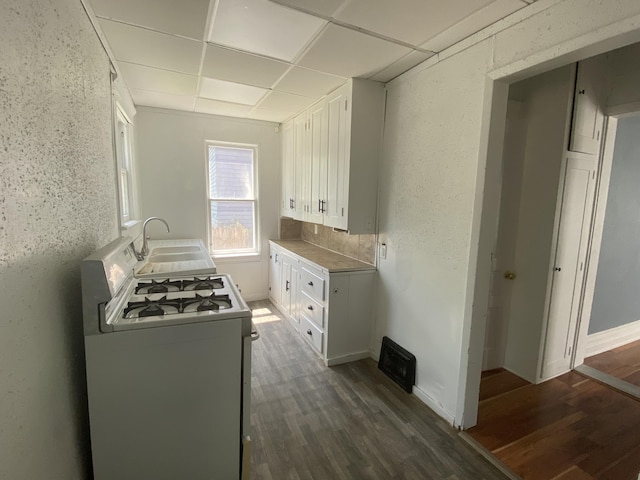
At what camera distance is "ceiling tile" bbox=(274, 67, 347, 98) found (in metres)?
2.52

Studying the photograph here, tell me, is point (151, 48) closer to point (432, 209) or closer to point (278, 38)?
point (278, 38)

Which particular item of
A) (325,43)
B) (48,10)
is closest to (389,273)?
(325,43)

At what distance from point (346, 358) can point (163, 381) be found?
186cm

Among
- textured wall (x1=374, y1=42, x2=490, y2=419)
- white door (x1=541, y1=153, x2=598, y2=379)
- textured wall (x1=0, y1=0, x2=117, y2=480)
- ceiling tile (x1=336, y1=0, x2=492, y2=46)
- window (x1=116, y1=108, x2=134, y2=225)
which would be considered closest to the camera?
textured wall (x1=0, y1=0, x2=117, y2=480)

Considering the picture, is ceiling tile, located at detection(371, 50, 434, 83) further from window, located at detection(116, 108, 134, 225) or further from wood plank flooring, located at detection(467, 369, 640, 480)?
wood plank flooring, located at detection(467, 369, 640, 480)

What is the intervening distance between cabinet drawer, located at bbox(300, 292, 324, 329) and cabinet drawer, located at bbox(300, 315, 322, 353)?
2.1 inches

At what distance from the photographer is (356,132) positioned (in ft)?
8.75

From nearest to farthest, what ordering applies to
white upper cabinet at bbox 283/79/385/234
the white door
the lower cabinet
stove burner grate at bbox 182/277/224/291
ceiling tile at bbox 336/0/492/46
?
ceiling tile at bbox 336/0/492/46 < stove burner grate at bbox 182/277/224/291 < the white door < white upper cabinet at bbox 283/79/385/234 < the lower cabinet

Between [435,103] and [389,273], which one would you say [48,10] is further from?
[389,273]

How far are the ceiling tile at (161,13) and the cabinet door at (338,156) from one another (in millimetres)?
1279

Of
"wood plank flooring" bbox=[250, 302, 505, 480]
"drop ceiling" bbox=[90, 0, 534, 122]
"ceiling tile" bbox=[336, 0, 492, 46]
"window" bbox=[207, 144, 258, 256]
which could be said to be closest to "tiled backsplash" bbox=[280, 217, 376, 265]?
"window" bbox=[207, 144, 258, 256]

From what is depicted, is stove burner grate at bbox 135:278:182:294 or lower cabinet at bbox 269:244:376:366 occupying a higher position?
stove burner grate at bbox 135:278:182:294

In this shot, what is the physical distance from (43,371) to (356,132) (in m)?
2.48

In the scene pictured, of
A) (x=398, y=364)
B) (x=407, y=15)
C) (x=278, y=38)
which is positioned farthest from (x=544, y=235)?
(x=278, y=38)
